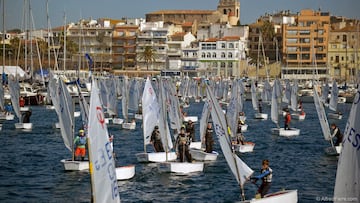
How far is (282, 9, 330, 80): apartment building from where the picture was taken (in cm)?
17925

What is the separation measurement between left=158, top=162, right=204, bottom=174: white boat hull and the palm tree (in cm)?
15468

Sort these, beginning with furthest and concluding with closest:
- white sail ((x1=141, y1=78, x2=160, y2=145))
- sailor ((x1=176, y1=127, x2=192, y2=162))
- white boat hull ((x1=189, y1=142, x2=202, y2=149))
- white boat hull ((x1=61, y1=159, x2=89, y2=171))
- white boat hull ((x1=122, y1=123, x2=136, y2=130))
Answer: white boat hull ((x1=122, y1=123, x2=136, y2=130)) < white boat hull ((x1=189, y1=142, x2=202, y2=149)) < white sail ((x1=141, y1=78, x2=160, y2=145)) < white boat hull ((x1=61, y1=159, x2=89, y2=171)) < sailor ((x1=176, y1=127, x2=192, y2=162))

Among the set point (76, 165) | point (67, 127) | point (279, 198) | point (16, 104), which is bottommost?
point (16, 104)

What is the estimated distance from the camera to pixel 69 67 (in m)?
195

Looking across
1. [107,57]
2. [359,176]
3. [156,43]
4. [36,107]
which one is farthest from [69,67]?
[359,176]

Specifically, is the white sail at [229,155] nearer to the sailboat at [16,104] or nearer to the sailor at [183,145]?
the sailor at [183,145]

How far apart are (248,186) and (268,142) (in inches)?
764

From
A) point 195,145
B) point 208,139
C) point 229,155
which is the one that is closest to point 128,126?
point 195,145

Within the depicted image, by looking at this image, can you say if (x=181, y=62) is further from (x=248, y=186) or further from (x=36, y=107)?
(x=248, y=186)

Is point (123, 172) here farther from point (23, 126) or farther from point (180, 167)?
point (23, 126)

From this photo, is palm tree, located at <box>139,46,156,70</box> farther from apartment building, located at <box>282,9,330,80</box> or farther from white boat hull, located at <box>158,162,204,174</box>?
white boat hull, located at <box>158,162,204,174</box>

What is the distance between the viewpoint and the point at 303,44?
182 meters

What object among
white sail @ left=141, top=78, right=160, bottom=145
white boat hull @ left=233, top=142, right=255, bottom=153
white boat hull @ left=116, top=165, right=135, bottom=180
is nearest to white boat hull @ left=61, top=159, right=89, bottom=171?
white boat hull @ left=116, top=165, right=135, bottom=180

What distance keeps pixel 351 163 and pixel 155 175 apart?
2022cm
